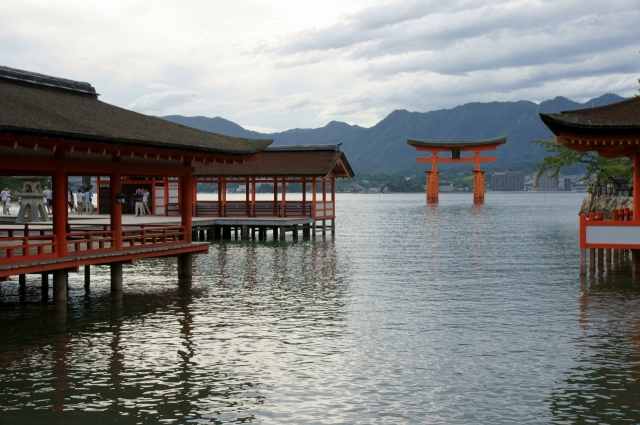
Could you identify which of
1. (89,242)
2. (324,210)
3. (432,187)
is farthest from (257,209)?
(432,187)

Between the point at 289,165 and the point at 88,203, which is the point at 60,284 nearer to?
the point at 289,165

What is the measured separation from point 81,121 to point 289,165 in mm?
23799

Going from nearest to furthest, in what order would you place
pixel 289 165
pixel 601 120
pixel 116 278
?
pixel 116 278 < pixel 601 120 < pixel 289 165

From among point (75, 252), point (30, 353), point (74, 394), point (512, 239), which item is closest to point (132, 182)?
point (512, 239)

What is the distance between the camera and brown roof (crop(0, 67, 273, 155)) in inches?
624

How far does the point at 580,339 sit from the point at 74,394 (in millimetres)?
9140

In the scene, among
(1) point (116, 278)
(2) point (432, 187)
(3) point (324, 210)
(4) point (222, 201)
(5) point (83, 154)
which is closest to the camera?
(5) point (83, 154)

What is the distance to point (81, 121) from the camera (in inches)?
706

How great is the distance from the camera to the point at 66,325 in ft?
52.3

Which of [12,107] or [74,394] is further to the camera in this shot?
[12,107]

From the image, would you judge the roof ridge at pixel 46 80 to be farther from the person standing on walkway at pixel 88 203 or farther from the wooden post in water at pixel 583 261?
the person standing on walkway at pixel 88 203

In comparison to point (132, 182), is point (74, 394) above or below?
below

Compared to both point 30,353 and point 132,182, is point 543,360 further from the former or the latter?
point 132,182

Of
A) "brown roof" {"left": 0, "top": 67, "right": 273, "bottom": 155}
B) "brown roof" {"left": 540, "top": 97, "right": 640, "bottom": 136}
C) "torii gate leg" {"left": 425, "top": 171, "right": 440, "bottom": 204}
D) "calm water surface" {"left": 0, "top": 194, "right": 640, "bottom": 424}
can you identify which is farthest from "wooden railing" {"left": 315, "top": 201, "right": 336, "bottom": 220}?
"torii gate leg" {"left": 425, "top": 171, "right": 440, "bottom": 204}
